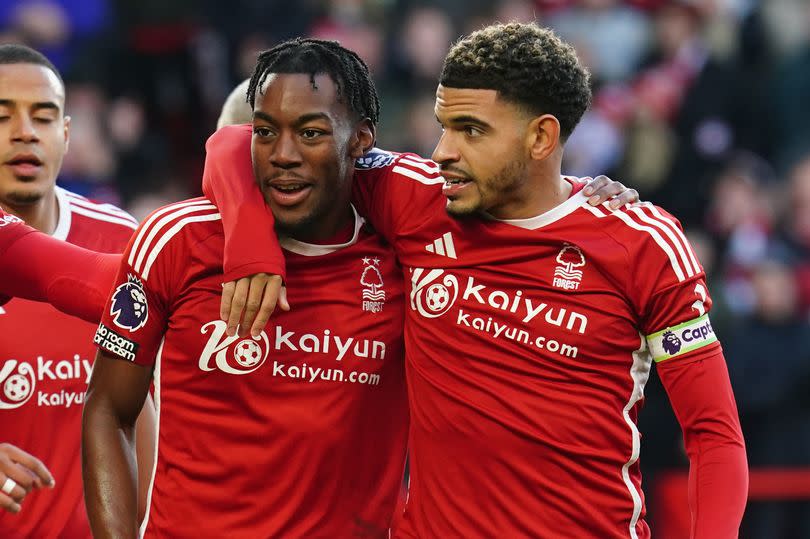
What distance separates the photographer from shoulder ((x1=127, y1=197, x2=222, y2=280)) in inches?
145

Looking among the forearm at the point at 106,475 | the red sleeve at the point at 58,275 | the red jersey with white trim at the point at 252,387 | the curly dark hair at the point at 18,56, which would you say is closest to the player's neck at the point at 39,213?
the curly dark hair at the point at 18,56

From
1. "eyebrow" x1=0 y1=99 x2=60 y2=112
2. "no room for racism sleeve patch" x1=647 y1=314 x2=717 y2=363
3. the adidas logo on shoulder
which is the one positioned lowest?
"no room for racism sleeve patch" x1=647 y1=314 x2=717 y2=363

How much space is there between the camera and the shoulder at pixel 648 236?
3.60 meters

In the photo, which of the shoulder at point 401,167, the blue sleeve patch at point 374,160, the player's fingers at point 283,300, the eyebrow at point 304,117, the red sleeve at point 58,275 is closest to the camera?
the player's fingers at point 283,300

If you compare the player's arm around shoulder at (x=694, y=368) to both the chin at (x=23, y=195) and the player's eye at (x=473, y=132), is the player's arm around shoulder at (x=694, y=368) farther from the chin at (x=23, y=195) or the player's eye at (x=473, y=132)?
the chin at (x=23, y=195)

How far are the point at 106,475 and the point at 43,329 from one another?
98 centimetres

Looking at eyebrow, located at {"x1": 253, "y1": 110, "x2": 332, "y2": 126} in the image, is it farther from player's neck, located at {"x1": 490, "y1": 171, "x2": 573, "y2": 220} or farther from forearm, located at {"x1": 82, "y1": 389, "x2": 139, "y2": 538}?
forearm, located at {"x1": 82, "y1": 389, "x2": 139, "y2": 538}

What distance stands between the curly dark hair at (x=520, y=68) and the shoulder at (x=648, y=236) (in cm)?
31

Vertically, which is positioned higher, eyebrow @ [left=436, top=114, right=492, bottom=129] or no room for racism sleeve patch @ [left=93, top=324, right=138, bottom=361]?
eyebrow @ [left=436, top=114, right=492, bottom=129]

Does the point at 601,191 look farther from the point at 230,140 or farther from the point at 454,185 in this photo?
the point at 230,140

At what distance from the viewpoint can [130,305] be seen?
3686 mm

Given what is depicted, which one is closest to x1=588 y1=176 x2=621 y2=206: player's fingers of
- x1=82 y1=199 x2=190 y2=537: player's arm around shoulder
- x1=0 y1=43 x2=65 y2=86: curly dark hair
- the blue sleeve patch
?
the blue sleeve patch

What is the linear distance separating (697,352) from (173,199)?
19.7 feet

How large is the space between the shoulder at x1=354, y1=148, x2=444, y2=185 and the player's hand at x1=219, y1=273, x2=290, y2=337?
662 millimetres
